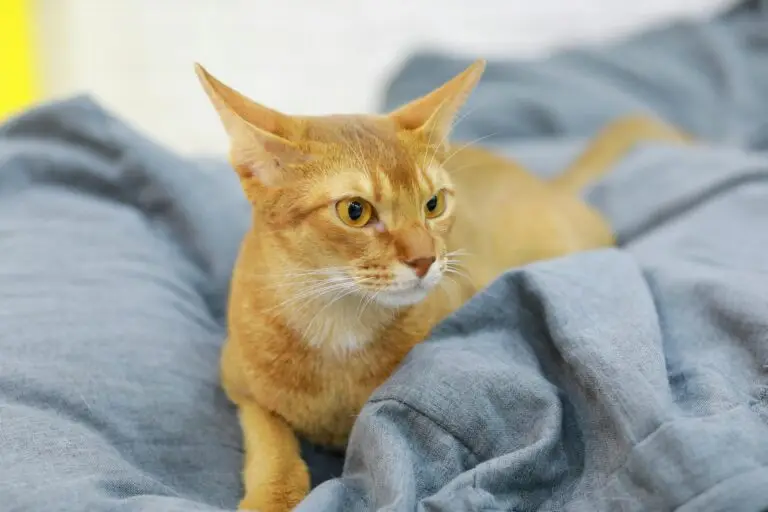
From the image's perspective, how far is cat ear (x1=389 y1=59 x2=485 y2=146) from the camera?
3.22 feet

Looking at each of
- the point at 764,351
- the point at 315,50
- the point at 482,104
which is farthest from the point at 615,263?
the point at 315,50

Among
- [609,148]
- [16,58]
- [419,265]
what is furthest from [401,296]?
[16,58]

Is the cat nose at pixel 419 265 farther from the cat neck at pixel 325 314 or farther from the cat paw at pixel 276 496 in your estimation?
the cat paw at pixel 276 496

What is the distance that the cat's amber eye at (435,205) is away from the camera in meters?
0.94

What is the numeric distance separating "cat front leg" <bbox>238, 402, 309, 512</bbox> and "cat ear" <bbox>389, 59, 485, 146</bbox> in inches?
16.7

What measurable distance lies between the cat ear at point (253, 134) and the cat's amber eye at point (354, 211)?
0.08m

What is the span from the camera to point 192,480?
88cm

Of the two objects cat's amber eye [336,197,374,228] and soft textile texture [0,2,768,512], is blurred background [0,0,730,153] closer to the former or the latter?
soft textile texture [0,2,768,512]

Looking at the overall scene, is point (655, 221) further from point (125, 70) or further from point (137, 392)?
point (125, 70)

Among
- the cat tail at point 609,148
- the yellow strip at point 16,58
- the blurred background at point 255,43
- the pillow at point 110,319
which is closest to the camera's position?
the pillow at point 110,319

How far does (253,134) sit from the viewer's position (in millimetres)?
863

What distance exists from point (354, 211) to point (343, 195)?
0.02 meters

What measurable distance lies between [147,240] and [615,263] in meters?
0.75

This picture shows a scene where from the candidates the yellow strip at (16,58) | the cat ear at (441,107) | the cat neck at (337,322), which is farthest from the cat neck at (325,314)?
the yellow strip at (16,58)
